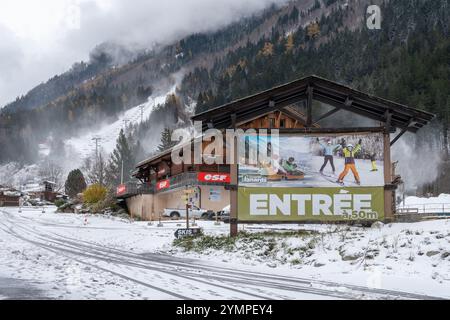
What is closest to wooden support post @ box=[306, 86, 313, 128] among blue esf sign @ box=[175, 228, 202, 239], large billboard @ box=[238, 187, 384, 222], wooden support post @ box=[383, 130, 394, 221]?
large billboard @ box=[238, 187, 384, 222]

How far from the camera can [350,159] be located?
20453 mm

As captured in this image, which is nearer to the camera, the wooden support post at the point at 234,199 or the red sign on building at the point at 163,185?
the wooden support post at the point at 234,199

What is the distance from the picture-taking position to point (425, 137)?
348 feet

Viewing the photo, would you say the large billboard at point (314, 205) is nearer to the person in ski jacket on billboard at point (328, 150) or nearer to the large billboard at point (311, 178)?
the large billboard at point (311, 178)

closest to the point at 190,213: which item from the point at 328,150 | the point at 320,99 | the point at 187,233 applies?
the point at 187,233

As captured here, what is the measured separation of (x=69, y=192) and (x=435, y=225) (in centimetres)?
9559

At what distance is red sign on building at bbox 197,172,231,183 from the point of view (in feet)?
162

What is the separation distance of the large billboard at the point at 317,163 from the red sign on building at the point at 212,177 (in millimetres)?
28621

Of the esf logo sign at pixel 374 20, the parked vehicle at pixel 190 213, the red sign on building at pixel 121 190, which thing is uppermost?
the esf logo sign at pixel 374 20

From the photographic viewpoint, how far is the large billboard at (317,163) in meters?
20.3

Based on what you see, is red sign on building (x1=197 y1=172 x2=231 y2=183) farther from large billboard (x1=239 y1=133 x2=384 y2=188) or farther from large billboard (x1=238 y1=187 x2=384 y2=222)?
large billboard (x1=238 y1=187 x2=384 y2=222)

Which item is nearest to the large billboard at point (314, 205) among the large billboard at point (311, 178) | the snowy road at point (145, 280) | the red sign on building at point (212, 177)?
the large billboard at point (311, 178)

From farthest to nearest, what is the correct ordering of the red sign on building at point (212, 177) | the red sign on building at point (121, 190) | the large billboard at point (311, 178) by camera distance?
the red sign on building at point (121, 190) < the red sign on building at point (212, 177) < the large billboard at point (311, 178)

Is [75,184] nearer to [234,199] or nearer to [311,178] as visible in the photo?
[234,199]
